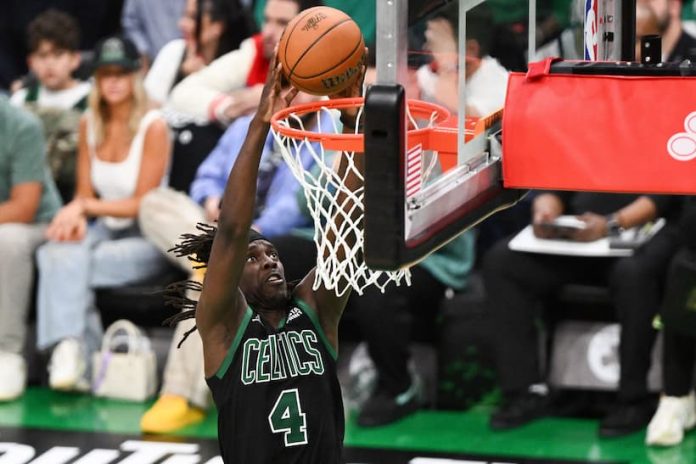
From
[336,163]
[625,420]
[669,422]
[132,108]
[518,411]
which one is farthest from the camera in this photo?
[132,108]

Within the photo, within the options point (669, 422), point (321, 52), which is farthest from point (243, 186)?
point (669, 422)

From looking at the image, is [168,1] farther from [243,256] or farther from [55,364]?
[243,256]

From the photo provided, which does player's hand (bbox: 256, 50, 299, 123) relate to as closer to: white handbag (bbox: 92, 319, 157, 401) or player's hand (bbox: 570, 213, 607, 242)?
player's hand (bbox: 570, 213, 607, 242)

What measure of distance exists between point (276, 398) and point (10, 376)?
3.80 meters

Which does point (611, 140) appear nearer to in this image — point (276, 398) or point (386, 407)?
point (276, 398)

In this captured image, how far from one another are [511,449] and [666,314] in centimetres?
97

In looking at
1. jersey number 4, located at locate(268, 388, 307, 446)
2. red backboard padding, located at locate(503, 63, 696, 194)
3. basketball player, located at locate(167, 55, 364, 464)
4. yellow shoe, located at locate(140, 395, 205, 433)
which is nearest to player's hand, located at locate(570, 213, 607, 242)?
yellow shoe, located at locate(140, 395, 205, 433)

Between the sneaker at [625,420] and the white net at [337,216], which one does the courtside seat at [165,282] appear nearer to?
the sneaker at [625,420]

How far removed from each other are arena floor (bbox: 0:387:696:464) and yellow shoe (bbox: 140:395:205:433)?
56 mm

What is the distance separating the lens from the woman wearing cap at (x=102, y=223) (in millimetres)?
7891

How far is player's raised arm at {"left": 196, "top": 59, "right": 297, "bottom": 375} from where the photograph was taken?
4.01 m

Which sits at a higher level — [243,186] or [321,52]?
[321,52]

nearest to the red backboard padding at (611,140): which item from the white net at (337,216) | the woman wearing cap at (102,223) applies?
the white net at (337,216)

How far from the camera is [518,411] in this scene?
711 centimetres
